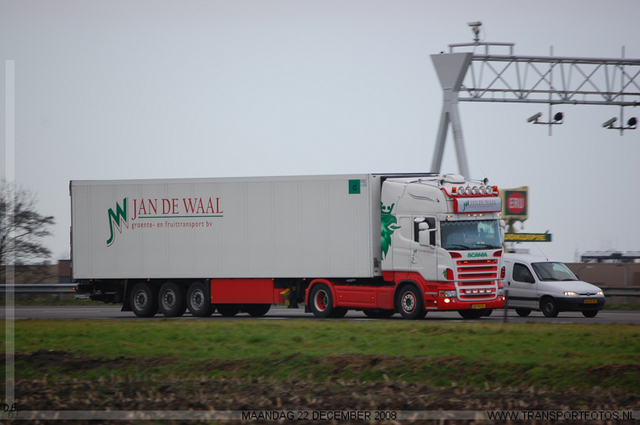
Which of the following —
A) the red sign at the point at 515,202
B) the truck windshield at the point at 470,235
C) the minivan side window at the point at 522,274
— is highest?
the red sign at the point at 515,202

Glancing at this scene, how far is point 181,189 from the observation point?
2372cm

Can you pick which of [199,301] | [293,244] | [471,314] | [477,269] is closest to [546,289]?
[471,314]

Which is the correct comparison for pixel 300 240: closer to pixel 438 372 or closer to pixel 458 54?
pixel 438 372

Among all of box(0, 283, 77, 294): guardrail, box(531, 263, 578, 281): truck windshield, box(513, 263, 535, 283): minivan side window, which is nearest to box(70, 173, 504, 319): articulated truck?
box(513, 263, 535, 283): minivan side window

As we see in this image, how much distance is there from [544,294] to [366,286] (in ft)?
17.0

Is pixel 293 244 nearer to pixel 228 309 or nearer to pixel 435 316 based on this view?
pixel 228 309

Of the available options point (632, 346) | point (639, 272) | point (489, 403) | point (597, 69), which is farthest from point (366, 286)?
point (639, 272)

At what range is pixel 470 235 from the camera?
21.0 meters

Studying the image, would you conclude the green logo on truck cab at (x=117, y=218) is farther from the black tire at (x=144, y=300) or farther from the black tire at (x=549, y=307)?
the black tire at (x=549, y=307)

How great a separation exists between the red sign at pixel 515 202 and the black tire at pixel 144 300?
49.3 m

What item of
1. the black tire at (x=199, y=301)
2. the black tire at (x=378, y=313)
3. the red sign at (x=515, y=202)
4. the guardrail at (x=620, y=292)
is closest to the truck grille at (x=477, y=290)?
the black tire at (x=378, y=313)

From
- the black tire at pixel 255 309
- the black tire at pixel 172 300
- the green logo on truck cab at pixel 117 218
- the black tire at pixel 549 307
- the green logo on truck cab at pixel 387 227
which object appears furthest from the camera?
the black tire at pixel 255 309

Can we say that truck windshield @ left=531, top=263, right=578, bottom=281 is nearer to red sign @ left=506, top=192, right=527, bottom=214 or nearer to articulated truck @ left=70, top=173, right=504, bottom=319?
articulated truck @ left=70, top=173, right=504, bottom=319

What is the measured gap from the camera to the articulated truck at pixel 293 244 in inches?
825
